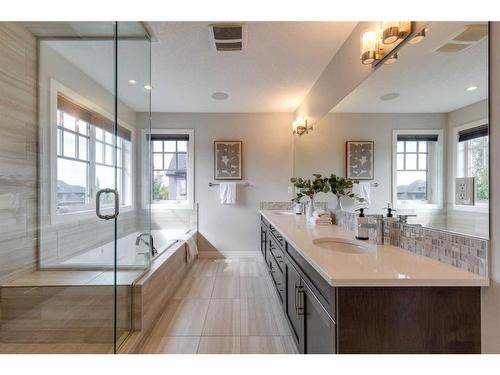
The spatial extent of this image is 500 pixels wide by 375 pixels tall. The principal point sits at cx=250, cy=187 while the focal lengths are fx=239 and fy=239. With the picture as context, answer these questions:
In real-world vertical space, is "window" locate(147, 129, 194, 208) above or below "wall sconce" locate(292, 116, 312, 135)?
below

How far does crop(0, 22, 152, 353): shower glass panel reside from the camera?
67.6 inches

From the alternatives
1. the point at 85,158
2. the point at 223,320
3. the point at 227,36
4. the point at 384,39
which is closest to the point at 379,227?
the point at 384,39

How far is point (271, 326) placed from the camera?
1946 millimetres

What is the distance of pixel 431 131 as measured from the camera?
4.02 feet

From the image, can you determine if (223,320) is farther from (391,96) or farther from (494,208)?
(391,96)

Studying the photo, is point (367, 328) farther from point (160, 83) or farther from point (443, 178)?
point (160, 83)

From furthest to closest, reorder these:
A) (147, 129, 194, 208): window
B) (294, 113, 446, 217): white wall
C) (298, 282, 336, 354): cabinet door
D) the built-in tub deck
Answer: (147, 129, 194, 208): window, the built-in tub deck, (294, 113, 446, 217): white wall, (298, 282, 336, 354): cabinet door

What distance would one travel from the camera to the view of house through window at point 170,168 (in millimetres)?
3986

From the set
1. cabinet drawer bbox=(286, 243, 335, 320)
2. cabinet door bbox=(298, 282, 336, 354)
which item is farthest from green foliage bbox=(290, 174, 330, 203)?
cabinet door bbox=(298, 282, 336, 354)

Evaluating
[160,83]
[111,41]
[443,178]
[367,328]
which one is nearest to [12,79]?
[111,41]

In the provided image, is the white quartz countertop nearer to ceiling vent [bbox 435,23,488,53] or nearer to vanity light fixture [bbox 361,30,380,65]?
ceiling vent [bbox 435,23,488,53]

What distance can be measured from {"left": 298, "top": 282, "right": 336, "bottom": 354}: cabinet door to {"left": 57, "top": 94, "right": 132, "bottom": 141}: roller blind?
2058mm

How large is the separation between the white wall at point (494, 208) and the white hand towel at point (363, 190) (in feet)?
2.82
